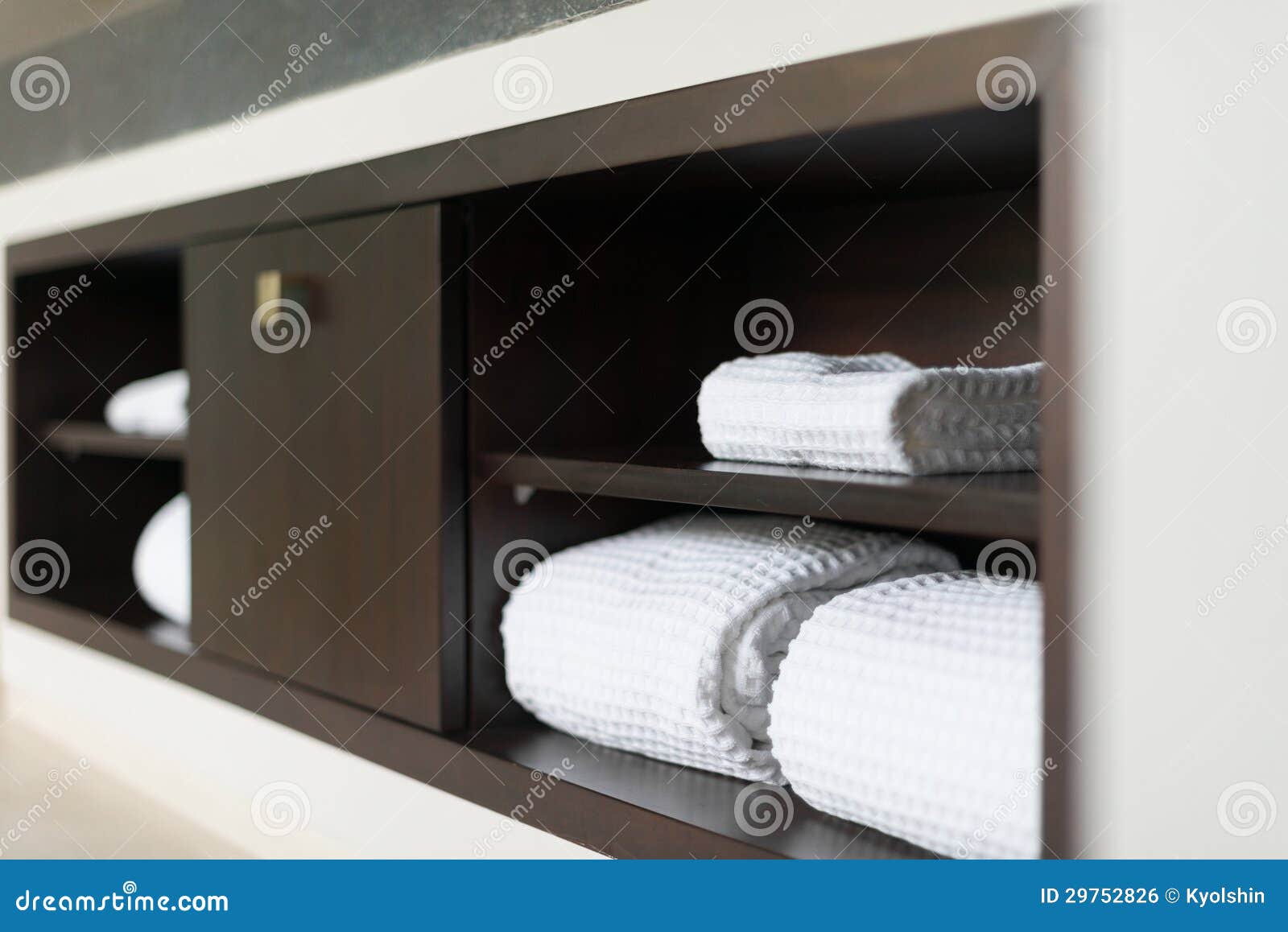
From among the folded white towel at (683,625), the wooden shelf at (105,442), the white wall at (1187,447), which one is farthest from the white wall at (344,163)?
the wooden shelf at (105,442)

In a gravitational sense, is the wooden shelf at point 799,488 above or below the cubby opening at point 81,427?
below

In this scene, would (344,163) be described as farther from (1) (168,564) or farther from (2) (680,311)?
(1) (168,564)

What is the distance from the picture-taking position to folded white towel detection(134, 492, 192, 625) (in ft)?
4.25

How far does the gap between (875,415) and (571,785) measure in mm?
345

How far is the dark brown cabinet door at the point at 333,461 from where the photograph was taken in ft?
2.97

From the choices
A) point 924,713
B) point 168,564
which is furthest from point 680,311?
point 168,564

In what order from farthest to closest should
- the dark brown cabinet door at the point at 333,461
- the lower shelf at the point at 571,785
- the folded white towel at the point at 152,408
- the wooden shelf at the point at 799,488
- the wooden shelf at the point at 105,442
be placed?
1. the folded white towel at the point at 152,408
2. the wooden shelf at the point at 105,442
3. the dark brown cabinet door at the point at 333,461
4. the lower shelf at the point at 571,785
5. the wooden shelf at the point at 799,488

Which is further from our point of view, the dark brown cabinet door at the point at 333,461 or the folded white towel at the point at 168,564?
the folded white towel at the point at 168,564

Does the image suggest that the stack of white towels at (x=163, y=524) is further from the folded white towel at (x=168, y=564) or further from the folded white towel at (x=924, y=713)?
the folded white towel at (x=924, y=713)

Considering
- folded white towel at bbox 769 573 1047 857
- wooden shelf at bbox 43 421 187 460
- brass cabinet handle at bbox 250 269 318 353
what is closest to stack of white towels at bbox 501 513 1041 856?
folded white towel at bbox 769 573 1047 857

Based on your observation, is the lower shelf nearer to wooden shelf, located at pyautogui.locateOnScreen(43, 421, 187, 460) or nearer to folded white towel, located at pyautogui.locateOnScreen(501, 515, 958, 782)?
folded white towel, located at pyautogui.locateOnScreen(501, 515, 958, 782)

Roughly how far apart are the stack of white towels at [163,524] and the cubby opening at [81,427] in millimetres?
75

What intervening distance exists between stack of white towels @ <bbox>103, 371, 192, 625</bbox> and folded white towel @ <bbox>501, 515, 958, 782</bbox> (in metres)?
0.53
